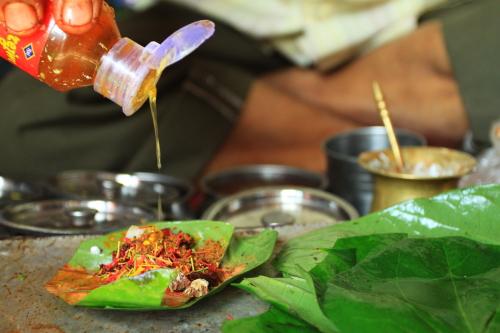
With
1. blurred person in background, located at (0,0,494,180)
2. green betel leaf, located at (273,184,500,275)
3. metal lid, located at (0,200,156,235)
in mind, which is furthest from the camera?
blurred person in background, located at (0,0,494,180)

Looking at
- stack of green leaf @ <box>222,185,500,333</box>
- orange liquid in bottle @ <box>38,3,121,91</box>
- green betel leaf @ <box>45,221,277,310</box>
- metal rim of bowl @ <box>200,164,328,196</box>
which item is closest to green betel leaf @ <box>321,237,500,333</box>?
stack of green leaf @ <box>222,185,500,333</box>

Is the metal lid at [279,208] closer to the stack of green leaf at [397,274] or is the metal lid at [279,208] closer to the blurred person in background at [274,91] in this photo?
the stack of green leaf at [397,274]

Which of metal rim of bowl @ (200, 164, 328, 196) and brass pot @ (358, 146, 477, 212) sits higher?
brass pot @ (358, 146, 477, 212)

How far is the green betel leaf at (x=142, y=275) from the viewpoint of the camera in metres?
0.74

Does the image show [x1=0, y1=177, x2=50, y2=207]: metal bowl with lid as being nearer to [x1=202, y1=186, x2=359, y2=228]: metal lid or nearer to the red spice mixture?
[x1=202, y1=186, x2=359, y2=228]: metal lid

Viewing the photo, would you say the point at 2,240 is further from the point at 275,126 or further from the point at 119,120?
the point at 275,126

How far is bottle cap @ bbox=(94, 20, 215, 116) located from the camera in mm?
789

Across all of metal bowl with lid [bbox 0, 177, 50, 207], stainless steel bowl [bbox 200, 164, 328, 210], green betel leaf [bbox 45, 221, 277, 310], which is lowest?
stainless steel bowl [bbox 200, 164, 328, 210]

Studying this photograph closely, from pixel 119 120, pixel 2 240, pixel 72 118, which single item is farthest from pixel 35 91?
pixel 2 240

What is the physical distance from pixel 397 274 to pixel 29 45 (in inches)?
28.8

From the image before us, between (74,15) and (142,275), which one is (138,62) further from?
(142,275)

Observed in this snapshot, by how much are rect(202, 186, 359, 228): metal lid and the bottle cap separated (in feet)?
1.81

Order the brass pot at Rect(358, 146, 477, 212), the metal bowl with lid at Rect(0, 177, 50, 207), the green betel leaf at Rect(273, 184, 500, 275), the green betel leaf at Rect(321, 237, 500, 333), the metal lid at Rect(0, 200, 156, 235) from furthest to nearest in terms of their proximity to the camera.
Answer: the metal bowl with lid at Rect(0, 177, 50, 207)
the metal lid at Rect(0, 200, 156, 235)
the brass pot at Rect(358, 146, 477, 212)
the green betel leaf at Rect(273, 184, 500, 275)
the green betel leaf at Rect(321, 237, 500, 333)

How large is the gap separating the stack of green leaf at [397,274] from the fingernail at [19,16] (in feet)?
1.85
